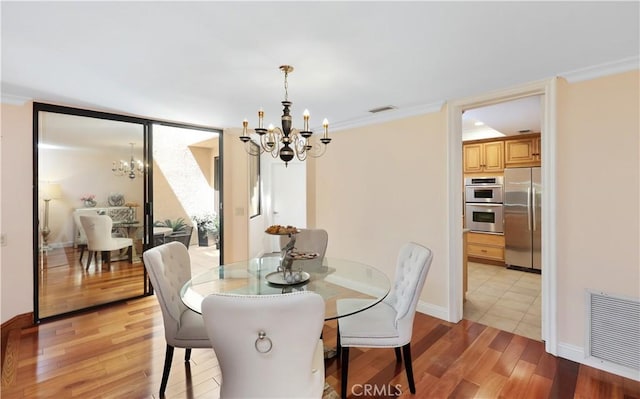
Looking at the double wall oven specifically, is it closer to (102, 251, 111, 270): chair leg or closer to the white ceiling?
the white ceiling

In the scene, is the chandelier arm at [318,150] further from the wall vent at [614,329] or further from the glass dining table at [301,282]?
the wall vent at [614,329]

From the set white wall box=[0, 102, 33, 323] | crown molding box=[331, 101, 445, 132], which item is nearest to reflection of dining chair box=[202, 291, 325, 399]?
crown molding box=[331, 101, 445, 132]

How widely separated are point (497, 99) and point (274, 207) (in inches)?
174

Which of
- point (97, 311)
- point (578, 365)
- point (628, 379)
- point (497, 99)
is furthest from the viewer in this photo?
point (97, 311)

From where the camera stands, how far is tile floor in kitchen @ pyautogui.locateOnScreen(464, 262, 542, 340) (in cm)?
301

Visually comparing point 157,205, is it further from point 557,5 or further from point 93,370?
point 557,5

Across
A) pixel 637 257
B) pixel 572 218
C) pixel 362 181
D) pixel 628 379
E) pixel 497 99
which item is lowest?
pixel 628 379

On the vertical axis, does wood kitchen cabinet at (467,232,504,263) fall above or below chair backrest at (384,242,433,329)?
below

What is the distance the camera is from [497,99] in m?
2.77

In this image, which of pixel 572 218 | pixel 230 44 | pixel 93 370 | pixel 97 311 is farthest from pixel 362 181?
pixel 97 311

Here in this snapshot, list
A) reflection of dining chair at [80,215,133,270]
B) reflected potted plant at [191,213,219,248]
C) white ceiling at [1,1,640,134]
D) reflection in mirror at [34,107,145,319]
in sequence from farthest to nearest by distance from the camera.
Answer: reflected potted plant at [191,213,219,248], reflection of dining chair at [80,215,133,270], reflection in mirror at [34,107,145,319], white ceiling at [1,1,640,134]

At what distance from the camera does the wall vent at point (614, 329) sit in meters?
2.13

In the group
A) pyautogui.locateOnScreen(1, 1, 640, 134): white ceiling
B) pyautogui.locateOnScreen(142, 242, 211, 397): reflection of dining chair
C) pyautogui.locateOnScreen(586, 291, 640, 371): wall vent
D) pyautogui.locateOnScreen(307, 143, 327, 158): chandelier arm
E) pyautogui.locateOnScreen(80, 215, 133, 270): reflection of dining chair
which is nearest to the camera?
pyautogui.locateOnScreen(1, 1, 640, 134): white ceiling

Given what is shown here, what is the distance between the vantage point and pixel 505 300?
12.0 ft
